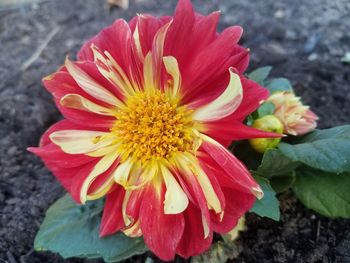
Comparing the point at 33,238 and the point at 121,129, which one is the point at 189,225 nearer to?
the point at 121,129

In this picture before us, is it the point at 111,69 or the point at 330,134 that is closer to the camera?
the point at 111,69

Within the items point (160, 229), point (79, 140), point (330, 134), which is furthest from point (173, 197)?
point (330, 134)

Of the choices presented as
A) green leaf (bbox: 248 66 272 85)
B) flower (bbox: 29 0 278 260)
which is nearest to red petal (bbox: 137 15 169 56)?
flower (bbox: 29 0 278 260)

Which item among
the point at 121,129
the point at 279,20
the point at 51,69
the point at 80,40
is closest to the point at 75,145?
the point at 121,129

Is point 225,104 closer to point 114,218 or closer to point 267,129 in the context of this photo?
point 267,129

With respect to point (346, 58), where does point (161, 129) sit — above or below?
above

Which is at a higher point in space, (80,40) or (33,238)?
(80,40)
